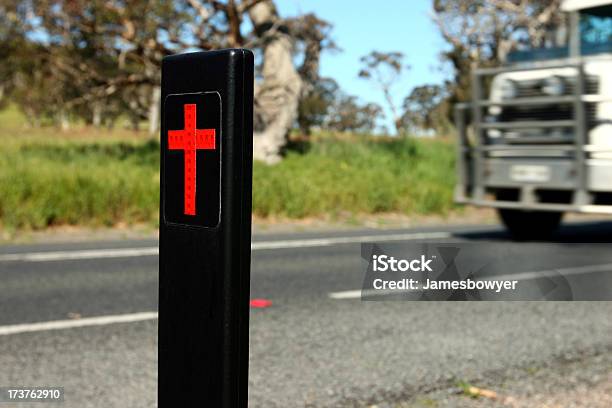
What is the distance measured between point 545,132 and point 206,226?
8961mm

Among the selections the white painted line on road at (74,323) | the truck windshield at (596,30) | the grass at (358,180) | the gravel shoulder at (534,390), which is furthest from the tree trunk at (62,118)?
the gravel shoulder at (534,390)

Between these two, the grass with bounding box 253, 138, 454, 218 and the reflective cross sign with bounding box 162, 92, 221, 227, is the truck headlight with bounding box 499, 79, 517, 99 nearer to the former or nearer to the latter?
the grass with bounding box 253, 138, 454, 218

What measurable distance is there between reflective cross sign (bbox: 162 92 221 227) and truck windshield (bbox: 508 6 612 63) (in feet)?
30.1

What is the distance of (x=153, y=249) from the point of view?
9453mm

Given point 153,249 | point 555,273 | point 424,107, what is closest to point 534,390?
point 555,273

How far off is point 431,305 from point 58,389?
3165mm

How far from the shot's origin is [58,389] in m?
3.87

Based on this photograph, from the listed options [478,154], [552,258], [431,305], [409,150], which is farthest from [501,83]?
[409,150]

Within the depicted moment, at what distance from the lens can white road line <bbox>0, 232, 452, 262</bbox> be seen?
8.69 meters

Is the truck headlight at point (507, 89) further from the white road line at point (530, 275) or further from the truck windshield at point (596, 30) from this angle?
the white road line at point (530, 275)

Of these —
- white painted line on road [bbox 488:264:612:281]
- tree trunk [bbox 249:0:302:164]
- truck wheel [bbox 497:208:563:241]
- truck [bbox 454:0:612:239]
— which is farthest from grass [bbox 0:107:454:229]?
white painted line on road [bbox 488:264:612:281]

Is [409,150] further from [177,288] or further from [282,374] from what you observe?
[177,288]

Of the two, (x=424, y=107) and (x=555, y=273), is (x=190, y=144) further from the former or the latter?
(x=424, y=107)

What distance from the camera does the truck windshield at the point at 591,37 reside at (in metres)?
9.99
